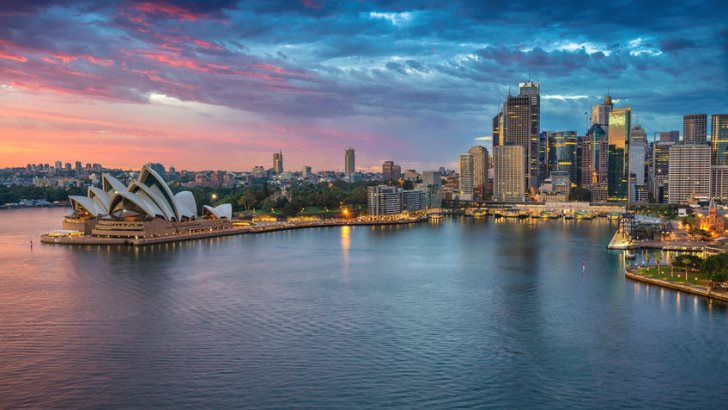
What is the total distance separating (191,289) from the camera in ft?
48.1

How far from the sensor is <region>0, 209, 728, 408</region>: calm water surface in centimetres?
823

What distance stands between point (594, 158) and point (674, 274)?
205 feet

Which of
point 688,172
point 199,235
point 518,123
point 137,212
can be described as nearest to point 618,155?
point 518,123

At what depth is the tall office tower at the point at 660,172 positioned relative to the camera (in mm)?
66419

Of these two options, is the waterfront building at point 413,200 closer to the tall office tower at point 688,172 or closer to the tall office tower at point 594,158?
the tall office tower at point 688,172

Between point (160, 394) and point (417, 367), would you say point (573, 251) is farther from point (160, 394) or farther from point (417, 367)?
point (160, 394)

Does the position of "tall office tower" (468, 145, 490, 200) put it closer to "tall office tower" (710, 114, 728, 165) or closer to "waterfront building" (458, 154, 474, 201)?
"waterfront building" (458, 154, 474, 201)

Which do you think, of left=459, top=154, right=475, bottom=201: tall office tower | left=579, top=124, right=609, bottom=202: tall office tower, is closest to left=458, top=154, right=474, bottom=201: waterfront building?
left=459, top=154, right=475, bottom=201: tall office tower

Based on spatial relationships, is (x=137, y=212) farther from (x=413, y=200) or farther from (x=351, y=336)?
(x=413, y=200)

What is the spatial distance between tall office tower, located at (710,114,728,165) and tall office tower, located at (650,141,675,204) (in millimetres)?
4477

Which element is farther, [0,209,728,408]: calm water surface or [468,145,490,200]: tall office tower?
[468,145,490,200]: tall office tower

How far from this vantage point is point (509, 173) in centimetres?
6525

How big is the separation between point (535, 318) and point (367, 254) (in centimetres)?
1056

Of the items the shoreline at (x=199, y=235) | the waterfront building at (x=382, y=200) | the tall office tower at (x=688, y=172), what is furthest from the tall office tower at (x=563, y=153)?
the shoreline at (x=199, y=235)
